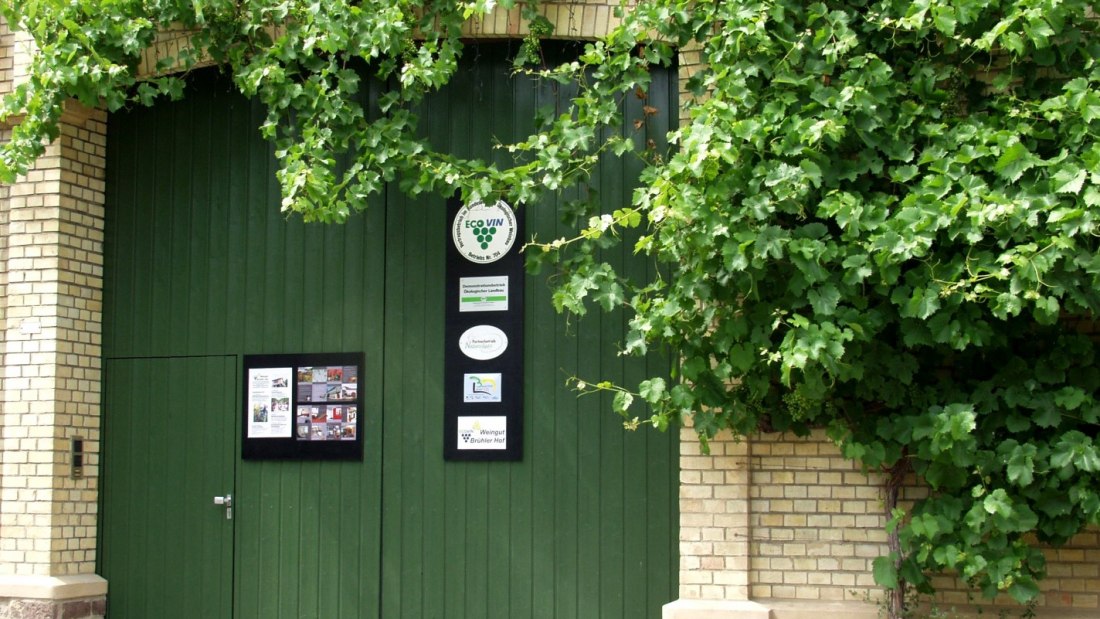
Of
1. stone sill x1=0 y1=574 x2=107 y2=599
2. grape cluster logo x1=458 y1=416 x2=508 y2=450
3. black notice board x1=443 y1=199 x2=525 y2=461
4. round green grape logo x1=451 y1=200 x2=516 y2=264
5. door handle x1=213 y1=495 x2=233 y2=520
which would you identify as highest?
round green grape logo x1=451 y1=200 x2=516 y2=264

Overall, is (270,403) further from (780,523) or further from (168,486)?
(780,523)

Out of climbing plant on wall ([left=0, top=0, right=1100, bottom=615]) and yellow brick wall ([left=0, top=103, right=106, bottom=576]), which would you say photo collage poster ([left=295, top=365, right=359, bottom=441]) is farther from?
yellow brick wall ([left=0, top=103, right=106, bottom=576])

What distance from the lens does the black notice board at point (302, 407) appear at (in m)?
7.74

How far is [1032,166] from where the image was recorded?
5.62m

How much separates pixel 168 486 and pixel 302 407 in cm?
105

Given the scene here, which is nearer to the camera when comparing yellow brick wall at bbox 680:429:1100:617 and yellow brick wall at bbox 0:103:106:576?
yellow brick wall at bbox 680:429:1100:617

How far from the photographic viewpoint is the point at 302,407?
7.86 meters

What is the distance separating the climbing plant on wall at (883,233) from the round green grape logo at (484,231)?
0.79m

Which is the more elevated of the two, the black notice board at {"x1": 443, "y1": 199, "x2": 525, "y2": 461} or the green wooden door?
the black notice board at {"x1": 443, "y1": 199, "x2": 525, "y2": 461}

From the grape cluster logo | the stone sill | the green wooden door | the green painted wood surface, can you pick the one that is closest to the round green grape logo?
the green painted wood surface

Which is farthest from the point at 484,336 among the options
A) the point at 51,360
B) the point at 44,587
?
the point at 44,587

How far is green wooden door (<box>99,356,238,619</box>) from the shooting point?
7.97 m

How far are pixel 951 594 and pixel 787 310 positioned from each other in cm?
176

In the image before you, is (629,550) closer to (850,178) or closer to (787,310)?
(787,310)
